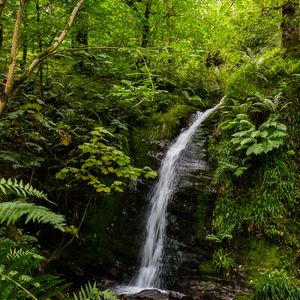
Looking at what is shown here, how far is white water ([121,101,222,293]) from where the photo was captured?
5637 mm

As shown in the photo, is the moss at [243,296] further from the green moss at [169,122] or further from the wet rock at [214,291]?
the green moss at [169,122]

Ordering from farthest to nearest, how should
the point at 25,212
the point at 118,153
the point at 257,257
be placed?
the point at 257,257, the point at 118,153, the point at 25,212

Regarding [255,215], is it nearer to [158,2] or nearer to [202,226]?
[202,226]

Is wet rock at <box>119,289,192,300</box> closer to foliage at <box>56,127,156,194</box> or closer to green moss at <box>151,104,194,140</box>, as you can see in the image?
foliage at <box>56,127,156,194</box>

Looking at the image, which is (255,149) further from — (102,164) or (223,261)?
(102,164)

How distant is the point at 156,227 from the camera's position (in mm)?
6156

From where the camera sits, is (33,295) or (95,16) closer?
(33,295)

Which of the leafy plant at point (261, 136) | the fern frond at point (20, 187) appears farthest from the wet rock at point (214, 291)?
the fern frond at point (20, 187)

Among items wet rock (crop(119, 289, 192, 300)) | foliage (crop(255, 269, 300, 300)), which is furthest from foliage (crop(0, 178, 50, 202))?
foliage (crop(255, 269, 300, 300))

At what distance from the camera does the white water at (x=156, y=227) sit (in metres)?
5.64

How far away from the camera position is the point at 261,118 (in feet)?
22.3

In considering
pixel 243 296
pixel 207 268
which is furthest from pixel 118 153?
pixel 243 296

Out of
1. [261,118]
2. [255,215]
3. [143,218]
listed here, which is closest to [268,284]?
[255,215]

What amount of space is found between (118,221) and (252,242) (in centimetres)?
248
